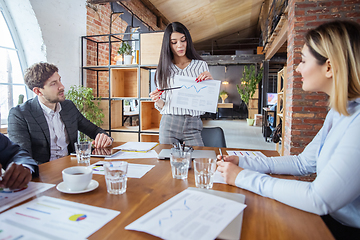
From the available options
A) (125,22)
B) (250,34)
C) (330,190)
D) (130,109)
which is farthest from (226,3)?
(330,190)

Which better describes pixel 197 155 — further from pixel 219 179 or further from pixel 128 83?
pixel 128 83

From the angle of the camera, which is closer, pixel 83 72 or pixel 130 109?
pixel 83 72

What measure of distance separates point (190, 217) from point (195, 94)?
47.3 inches

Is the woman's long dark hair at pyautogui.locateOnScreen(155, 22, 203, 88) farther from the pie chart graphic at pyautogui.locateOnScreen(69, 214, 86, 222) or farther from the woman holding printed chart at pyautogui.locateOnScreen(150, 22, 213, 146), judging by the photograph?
the pie chart graphic at pyautogui.locateOnScreen(69, 214, 86, 222)

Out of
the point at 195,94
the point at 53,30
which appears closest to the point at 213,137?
the point at 195,94

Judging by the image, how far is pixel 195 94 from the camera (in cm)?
173

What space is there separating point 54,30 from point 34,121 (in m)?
2.33

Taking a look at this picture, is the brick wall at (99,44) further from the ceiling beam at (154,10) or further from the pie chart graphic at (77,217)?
the pie chart graphic at (77,217)

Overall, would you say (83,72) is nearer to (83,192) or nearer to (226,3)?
(83,192)

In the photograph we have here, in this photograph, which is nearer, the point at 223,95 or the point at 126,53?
the point at 126,53

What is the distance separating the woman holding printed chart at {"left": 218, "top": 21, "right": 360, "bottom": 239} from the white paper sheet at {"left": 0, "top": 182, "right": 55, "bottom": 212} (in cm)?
67

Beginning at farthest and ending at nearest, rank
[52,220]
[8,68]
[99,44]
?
[99,44] → [8,68] → [52,220]

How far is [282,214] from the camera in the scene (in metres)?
0.68

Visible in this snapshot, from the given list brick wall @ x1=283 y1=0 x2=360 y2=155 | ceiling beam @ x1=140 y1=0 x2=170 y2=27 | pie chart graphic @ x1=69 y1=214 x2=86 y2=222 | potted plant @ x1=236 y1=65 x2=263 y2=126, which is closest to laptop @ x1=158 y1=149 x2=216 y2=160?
pie chart graphic @ x1=69 y1=214 x2=86 y2=222
